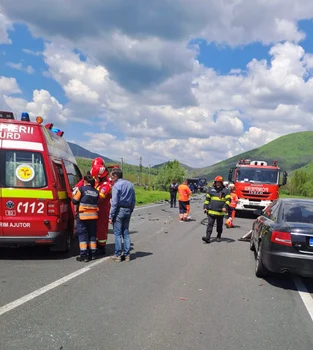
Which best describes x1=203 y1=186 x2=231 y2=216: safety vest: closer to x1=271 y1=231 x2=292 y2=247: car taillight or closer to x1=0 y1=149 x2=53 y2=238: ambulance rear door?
x1=271 y1=231 x2=292 y2=247: car taillight

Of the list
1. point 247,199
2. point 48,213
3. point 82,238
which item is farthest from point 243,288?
point 247,199

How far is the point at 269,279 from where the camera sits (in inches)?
258

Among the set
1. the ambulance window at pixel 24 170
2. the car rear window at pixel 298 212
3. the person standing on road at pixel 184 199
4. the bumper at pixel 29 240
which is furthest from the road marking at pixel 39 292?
the person standing on road at pixel 184 199

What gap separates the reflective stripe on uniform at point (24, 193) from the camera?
6859mm

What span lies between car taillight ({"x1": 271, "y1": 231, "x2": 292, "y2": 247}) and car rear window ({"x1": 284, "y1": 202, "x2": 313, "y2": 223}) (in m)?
0.52

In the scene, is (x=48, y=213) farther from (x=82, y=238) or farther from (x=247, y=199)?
(x=247, y=199)

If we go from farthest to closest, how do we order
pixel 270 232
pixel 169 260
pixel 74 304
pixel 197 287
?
1. pixel 169 260
2. pixel 270 232
3. pixel 197 287
4. pixel 74 304

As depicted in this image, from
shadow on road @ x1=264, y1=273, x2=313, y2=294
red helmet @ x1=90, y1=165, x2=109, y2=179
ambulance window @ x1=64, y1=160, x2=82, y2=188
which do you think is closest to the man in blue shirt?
red helmet @ x1=90, y1=165, x2=109, y2=179

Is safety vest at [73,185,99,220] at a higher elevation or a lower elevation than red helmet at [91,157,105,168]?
lower

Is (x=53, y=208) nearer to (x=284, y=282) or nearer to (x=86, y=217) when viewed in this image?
(x=86, y=217)

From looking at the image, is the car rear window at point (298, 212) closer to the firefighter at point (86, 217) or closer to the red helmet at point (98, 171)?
the firefighter at point (86, 217)

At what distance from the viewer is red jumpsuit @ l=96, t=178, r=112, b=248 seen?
7695 millimetres

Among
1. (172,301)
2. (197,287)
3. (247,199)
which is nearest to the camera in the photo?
(172,301)

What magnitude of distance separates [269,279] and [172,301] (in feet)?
7.72
